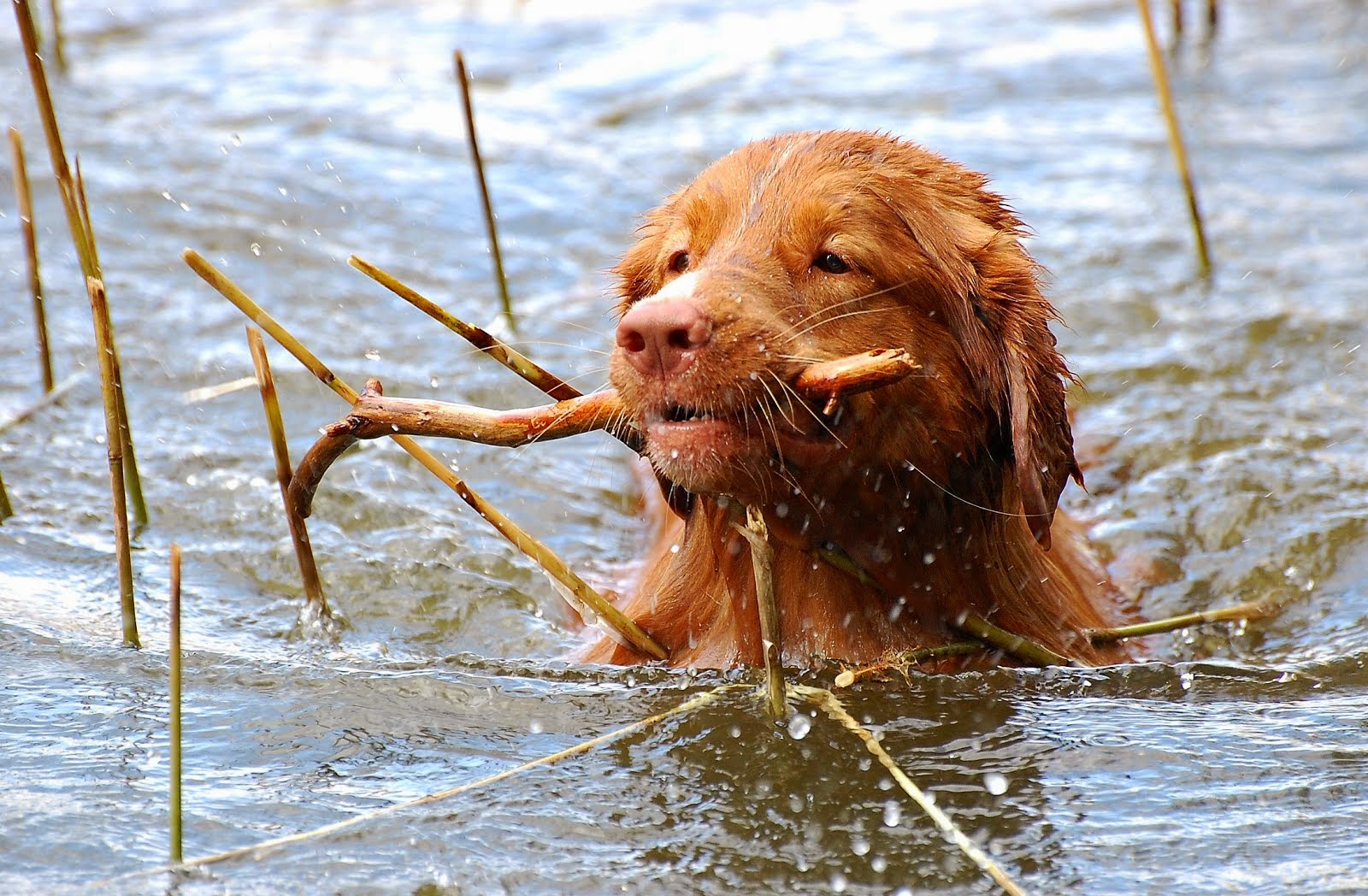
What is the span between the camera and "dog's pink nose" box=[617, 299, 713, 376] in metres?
3.51

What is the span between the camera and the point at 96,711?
3885 mm

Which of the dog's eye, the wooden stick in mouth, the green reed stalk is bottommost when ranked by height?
the green reed stalk

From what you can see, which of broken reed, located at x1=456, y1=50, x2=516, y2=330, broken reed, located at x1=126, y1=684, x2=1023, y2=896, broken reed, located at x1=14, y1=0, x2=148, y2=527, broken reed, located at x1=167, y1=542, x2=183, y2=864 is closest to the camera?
broken reed, located at x1=167, y1=542, x2=183, y2=864

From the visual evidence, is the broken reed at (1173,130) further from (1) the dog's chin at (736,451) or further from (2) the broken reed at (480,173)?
(1) the dog's chin at (736,451)

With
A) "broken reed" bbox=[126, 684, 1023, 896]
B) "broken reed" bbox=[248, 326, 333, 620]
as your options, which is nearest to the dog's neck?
"broken reed" bbox=[126, 684, 1023, 896]

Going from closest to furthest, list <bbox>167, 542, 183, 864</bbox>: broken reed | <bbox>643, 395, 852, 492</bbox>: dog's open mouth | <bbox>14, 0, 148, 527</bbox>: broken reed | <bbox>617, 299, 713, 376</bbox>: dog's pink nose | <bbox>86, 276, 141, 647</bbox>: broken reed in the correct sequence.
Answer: <bbox>167, 542, 183, 864</bbox>: broken reed, <bbox>617, 299, 713, 376</bbox>: dog's pink nose, <bbox>643, 395, 852, 492</bbox>: dog's open mouth, <bbox>86, 276, 141, 647</bbox>: broken reed, <bbox>14, 0, 148, 527</bbox>: broken reed

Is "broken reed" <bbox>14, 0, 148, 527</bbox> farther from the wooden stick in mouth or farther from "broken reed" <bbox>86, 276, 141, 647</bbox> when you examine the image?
the wooden stick in mouth

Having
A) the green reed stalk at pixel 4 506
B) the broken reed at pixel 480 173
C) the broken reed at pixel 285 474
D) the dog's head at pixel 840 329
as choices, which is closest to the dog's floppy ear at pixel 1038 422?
the dog's head at pixel 840 329

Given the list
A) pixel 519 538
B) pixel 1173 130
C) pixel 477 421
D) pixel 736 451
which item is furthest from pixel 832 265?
pixel 1173 130

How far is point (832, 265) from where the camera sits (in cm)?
398

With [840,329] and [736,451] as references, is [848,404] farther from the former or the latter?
[736,451]

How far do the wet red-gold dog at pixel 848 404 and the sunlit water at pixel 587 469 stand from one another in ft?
0.88

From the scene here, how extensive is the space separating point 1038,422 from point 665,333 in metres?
1.12

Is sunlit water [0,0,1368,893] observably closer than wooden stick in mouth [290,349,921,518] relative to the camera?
Yes
